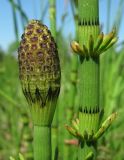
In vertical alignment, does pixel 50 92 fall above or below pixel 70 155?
above

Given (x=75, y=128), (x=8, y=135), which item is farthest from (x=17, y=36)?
(x=8, y=135)

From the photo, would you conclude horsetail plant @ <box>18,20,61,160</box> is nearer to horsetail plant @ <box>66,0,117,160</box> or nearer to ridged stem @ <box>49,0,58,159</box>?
horsetail plant @ <box>66,0,117,160</box>

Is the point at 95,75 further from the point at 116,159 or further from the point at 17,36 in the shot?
the point at 116,159

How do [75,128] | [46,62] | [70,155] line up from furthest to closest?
[70,155] < [75,128] < [46,62]

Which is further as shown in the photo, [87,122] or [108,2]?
[108,2]

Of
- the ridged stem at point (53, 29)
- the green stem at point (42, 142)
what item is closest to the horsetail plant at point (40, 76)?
the green stem at point (42, 142)

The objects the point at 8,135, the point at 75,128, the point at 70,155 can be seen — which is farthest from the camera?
the point at 8,135

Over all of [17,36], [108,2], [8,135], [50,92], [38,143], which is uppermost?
[108,2]

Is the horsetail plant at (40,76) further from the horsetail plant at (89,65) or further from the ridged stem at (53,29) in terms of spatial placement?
the ridged stem at (53,29)
